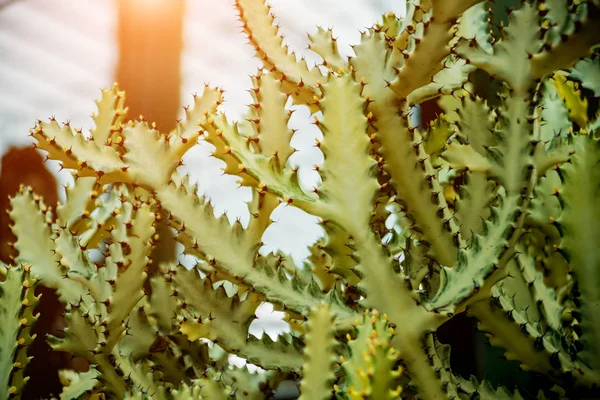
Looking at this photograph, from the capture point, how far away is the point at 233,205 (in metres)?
2.89

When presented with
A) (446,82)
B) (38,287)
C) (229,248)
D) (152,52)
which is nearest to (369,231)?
(229,248)

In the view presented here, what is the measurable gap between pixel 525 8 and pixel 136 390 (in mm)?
667

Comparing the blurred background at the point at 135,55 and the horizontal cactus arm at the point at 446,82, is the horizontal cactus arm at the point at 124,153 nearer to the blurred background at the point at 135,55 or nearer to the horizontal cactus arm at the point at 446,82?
the horizontal cactus arm at the point at 446,82

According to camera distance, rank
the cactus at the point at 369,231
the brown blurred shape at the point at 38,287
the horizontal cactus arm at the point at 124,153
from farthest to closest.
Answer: the brown blurred shape at the point at 38,287 → the horizontal cactus arm at the point at 124,153 → the cactus at the point at 369,231

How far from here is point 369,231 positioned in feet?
2.12

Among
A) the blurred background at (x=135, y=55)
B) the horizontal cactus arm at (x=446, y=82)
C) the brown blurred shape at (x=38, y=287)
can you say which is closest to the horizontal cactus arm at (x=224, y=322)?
the horizontal cactus arm at (x=446, y=82)

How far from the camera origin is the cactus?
24.5 inches

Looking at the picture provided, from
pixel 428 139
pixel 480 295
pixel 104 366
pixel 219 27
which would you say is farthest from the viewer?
pixel 219 27

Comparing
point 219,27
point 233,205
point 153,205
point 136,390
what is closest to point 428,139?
point 153,205

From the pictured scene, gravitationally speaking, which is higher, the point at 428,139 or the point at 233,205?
the point at 233,205

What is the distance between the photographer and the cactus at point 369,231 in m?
0.62

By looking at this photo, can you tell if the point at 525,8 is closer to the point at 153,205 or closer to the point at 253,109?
the point at 253,109

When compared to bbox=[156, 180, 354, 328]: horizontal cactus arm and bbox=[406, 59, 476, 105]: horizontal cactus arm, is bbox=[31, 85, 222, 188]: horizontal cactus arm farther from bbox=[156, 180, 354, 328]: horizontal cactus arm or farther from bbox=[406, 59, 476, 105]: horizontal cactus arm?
bbox=[406, 59, 476, 105]: horizontal cactus arm

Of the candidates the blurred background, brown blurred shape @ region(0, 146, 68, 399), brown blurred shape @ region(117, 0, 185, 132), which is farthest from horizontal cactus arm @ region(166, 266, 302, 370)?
brown blurred shape @ region(117, 0, 185, 132)
